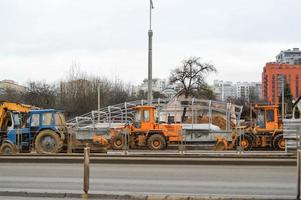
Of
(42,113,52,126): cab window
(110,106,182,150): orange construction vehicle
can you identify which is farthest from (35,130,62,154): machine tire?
(110,106,182,150): orange construction vehicle

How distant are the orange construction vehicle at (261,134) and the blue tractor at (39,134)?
11.7 meters

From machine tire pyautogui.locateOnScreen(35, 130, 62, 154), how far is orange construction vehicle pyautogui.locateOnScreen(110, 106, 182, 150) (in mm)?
8549

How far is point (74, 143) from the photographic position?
29078 millimetres

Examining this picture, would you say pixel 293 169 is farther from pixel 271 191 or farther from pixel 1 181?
pixel 1 181

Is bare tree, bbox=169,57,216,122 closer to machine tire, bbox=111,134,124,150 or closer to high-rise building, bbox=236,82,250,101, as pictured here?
machine tire, bbox=111,134,124,150

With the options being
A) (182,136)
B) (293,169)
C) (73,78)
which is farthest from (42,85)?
(293,169)

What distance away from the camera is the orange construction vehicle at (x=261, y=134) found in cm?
3553

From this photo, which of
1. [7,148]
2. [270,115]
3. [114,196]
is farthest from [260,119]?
[114,196]

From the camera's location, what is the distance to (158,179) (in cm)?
1488

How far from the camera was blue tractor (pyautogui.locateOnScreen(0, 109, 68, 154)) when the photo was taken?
1117 inches

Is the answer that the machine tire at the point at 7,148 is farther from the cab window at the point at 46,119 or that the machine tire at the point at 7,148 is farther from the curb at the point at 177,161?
the curb at the point at 177,161

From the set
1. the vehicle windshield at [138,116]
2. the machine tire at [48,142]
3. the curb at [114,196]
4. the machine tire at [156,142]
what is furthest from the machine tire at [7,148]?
the curb at [114,196]

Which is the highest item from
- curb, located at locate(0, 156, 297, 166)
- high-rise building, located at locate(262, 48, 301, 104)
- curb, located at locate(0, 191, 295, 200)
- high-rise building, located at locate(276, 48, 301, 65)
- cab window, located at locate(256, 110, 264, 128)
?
high-rise building, located at locate(276, 48, 301, 65)

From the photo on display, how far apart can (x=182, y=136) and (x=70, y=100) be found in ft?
137
